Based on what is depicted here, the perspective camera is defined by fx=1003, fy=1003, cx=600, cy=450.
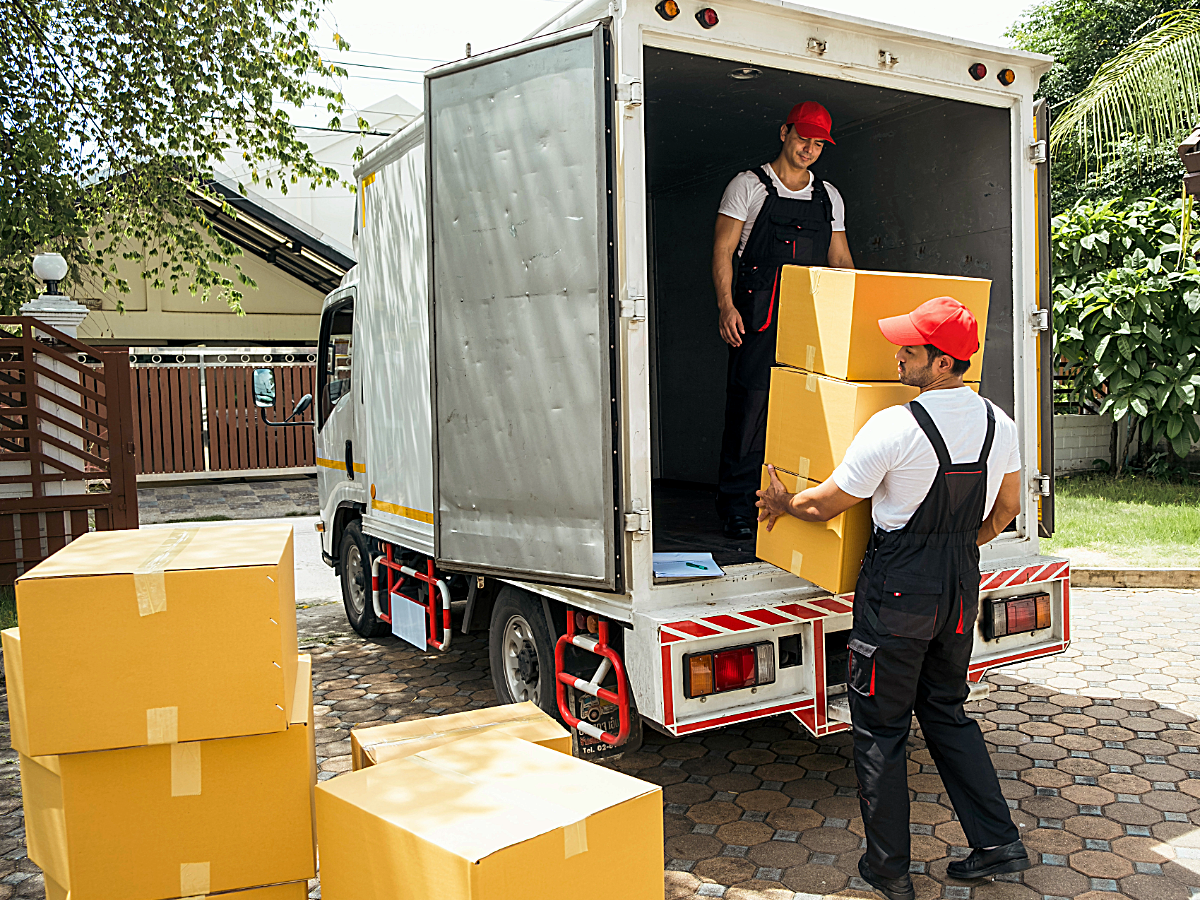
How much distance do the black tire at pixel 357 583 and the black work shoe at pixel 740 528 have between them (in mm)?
2579

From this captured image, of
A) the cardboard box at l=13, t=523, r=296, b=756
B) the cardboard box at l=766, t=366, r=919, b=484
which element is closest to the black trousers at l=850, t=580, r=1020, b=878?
the cardboard box at l=766, t=366, r=919, b=484

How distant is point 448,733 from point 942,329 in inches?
75.0

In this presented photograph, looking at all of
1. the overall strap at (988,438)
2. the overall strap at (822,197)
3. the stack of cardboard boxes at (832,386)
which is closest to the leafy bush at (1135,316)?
the overall strap at (822,197)

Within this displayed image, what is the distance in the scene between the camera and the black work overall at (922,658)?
303 centimetres

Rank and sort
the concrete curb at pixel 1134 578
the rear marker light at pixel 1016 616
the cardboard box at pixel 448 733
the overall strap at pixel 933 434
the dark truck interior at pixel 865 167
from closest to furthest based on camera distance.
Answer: the cardboard box at pixel 448 733 < the overall strap at pixel 933 434 < the rear marker light at pixel 1016 616 < the dark truck interior at pixel 865 167 < the concrete curb at pixel 1134 578

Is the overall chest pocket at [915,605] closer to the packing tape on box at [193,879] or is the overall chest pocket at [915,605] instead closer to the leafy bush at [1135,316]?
the packing tape on box at [193,879]

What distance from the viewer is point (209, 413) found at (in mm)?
16781

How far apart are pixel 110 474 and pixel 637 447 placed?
22.6 feet

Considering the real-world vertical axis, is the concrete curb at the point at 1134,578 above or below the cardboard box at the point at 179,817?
below

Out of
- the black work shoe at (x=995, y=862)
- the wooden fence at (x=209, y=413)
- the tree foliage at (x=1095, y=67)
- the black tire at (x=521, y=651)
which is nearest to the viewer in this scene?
the black work shoe at (x=995, y=862)

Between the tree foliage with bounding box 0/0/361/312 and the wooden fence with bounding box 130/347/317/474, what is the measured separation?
6990mm

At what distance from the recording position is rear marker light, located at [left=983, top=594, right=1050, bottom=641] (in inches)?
Result: 156

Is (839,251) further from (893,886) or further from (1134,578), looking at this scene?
(1134,578)

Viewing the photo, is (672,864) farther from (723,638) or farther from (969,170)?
(969,170)
